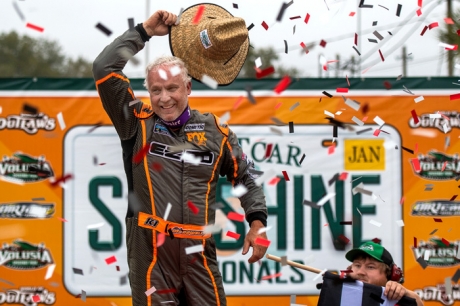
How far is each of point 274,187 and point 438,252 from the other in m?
1.43

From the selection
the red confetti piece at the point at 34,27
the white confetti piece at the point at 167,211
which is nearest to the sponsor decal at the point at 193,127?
the white confetti piece at the point at 167,211

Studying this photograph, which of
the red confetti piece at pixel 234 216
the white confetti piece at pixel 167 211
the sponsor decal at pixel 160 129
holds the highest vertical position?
the sponsor decal at pixel 160 129

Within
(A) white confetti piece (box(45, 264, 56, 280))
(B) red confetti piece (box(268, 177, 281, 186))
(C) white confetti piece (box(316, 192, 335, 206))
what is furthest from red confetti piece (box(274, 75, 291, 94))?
(A) white confetti piece (box(45, 264, 56, 280))

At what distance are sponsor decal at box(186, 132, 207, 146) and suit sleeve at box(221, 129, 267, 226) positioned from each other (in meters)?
0.15

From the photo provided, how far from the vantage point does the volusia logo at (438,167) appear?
602 centimetres

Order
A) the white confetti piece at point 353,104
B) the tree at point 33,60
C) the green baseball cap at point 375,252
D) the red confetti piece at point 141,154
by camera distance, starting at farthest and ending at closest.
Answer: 1. the tree at point 33,60
2. the white confetti piece at point 353,104
3. the green baseball cap at point 375,252
4. the red confetti piece at point 141,154

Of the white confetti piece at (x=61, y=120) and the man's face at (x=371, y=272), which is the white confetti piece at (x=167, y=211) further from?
the white confetti piece at (x=61, y=120)

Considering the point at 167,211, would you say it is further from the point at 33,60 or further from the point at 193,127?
the point at 33,60

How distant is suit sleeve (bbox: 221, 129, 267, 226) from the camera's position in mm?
3809

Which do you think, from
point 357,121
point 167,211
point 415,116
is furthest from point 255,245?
point 415,116

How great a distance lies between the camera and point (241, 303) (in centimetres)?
592

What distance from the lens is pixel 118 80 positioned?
3.58 meters

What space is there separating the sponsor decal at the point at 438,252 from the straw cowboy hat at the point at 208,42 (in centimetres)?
281

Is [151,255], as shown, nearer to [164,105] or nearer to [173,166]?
[173,166]
